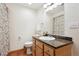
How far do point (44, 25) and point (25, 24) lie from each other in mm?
439

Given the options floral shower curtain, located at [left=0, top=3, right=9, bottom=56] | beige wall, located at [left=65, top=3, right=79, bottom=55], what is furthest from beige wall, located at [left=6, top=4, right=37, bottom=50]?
beige wall, located at [left=65, top=3, right=79, bottom=55]

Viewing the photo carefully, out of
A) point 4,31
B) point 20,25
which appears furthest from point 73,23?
point 4,31

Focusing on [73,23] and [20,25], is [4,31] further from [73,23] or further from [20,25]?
[73,23]

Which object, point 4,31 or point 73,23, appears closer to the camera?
point 73,23

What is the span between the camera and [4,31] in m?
1.34

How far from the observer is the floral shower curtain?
49.4 inches

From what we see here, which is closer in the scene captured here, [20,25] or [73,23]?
[73,23]

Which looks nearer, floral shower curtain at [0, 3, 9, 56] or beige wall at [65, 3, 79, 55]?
beige wall at [65, 3, 79, 55]

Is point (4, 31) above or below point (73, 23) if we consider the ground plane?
below

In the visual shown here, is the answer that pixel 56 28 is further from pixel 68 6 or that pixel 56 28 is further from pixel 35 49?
pixel 35 49

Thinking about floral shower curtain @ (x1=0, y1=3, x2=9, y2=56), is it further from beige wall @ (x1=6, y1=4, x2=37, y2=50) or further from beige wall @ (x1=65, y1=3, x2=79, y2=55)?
beige wall @ (x1=65, y1=3, x2=79, y2=55)

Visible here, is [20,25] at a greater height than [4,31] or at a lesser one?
greater

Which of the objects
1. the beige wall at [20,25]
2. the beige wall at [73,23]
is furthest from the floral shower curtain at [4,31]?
the beige wall at [73,23]

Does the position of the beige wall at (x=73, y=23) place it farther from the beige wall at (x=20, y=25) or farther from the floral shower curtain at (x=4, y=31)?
the floral shower curtain at (x=4, y=31)
